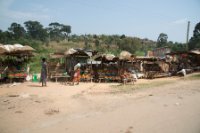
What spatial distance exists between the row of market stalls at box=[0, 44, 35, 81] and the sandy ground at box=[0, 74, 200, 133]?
431 cm

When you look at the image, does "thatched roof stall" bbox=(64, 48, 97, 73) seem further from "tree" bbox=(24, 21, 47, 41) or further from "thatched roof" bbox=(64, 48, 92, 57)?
"tree" bbox=(24, 21, 47, 41)

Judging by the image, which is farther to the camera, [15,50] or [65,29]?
[65,29]

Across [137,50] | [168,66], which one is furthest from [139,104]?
[137,50]

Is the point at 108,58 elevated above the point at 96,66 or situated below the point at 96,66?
above

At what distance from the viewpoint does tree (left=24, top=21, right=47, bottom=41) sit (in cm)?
6406

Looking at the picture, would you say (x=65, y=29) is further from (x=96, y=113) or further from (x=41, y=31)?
(x=96, y=113)

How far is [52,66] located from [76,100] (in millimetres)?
8261

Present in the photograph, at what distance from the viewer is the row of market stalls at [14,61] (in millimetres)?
14047

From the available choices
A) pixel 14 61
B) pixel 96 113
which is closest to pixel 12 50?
pixel 14 61

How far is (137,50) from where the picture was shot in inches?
1578

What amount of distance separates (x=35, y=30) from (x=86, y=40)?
77.2 ft

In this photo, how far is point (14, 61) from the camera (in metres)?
15.3

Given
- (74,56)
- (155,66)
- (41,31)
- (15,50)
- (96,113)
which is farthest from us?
(41,31)

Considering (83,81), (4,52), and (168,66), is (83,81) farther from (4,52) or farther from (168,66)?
(168,66)
